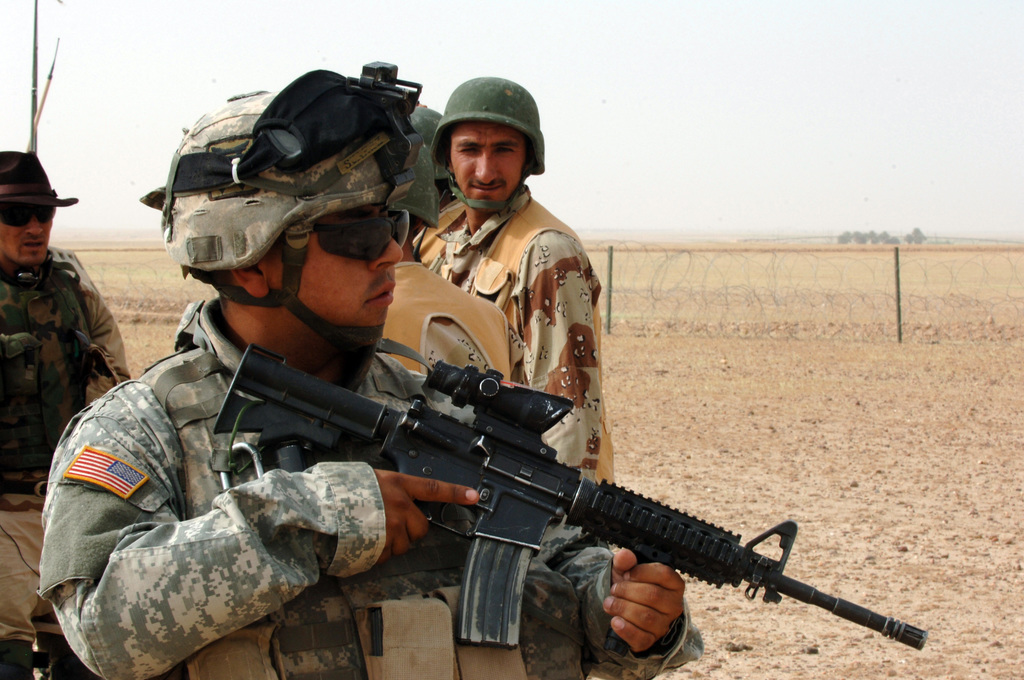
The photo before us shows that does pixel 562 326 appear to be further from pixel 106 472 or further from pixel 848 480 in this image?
pixel 848 480

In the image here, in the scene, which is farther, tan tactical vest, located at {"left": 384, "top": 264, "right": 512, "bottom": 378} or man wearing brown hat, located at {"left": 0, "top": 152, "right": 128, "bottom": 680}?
man wearing brown hat, located at {"left": 0, "top": 152, "right": 128, "bottom": 680}

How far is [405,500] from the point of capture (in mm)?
1729

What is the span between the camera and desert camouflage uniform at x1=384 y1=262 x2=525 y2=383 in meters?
2.62

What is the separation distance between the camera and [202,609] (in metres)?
1.52

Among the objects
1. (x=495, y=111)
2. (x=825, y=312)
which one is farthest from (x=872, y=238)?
(x=495, y=111)

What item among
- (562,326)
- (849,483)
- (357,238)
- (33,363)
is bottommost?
(849,483)

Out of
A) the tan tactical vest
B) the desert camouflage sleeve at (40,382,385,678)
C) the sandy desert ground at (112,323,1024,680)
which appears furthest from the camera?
the sandy desert ground at (112,323,1024,680)

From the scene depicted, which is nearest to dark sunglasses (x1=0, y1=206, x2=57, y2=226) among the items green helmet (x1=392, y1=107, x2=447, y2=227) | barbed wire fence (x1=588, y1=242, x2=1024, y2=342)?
green helmet (x1=392, y1=107, x2=447, y2=227)

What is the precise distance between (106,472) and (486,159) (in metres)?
2.68

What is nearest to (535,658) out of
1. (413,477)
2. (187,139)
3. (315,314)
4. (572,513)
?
(572,513)

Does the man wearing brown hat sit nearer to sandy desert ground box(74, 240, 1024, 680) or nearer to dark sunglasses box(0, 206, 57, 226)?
dark sunglasses box(0, 206, 57, 226)

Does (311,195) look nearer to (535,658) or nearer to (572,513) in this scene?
(572,513)

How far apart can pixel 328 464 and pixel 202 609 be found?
12.7 inches

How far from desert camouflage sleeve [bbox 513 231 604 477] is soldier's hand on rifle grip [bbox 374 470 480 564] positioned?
172cm
